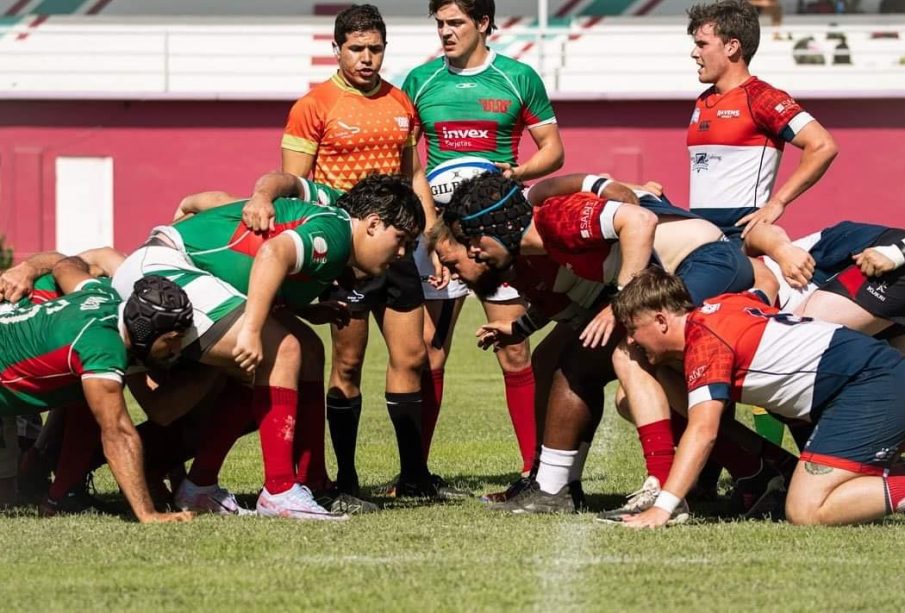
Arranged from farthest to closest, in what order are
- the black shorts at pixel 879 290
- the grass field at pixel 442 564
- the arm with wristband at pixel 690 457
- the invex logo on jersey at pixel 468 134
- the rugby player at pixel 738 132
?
the invex logo on jersey at pixel 468 134 → the rugby player at pixel 738 132 → the black shorts at pixel 879 290 → the arm with wristband at pixel 690 457 → the grass field at pixel 442 564

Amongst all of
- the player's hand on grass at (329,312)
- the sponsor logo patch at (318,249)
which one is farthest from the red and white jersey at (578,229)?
the player's hand on grass at (329,312)

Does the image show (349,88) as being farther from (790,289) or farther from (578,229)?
(790,289)

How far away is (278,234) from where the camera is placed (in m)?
6.77

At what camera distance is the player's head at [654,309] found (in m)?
6.43

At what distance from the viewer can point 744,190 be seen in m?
8.30

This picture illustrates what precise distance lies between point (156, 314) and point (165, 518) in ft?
2.91

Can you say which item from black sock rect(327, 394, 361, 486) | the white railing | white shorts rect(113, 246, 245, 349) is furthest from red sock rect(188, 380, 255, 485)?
the white railing

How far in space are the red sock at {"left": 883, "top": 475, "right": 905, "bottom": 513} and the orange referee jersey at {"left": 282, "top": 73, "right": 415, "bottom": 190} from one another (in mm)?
3077

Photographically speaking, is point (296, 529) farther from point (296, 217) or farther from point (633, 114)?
point (633, 114)

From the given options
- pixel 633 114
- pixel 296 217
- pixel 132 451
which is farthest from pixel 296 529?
pixel 633 114

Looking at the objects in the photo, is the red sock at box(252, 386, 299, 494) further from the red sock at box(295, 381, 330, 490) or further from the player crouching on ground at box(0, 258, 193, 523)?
the red sock at box(295, 381, 330, 490)

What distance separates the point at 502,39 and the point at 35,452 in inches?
831

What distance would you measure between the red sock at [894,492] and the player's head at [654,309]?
108 centimetres

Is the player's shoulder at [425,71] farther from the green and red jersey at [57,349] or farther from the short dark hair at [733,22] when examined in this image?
the green and red jersey at [57,349]
